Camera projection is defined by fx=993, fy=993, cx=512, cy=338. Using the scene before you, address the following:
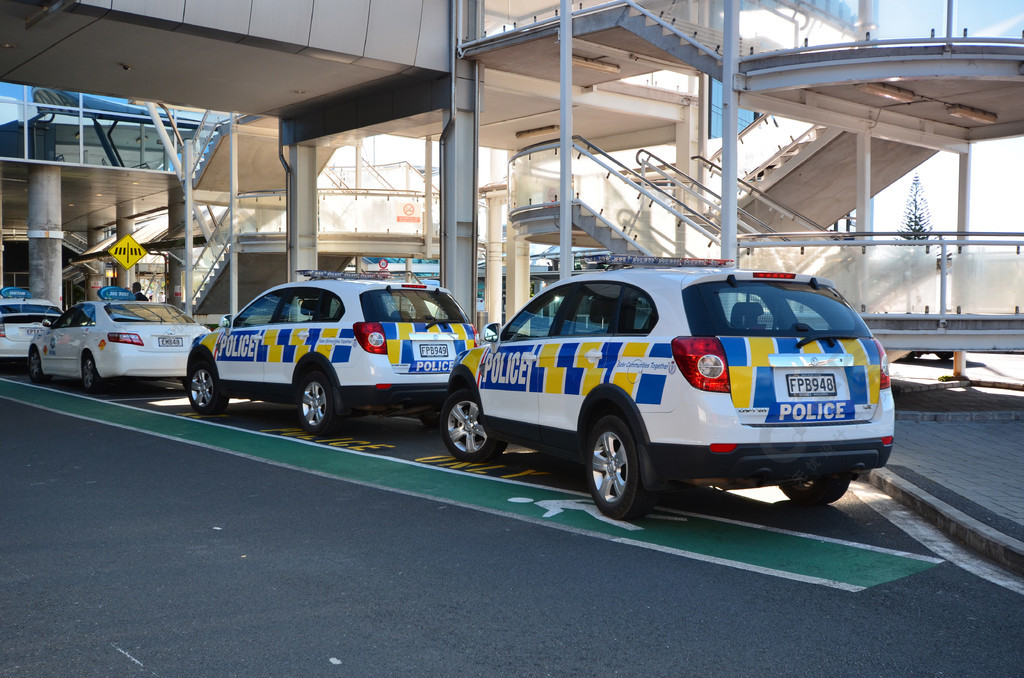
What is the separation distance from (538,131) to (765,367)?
19.5m

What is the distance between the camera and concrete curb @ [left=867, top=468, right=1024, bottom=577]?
221 inches

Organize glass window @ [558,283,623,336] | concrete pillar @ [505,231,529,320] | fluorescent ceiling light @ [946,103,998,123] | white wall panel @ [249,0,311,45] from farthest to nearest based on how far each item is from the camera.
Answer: concrete pillar @ [505,231,529,320] < fluorescent ceiling light @ [946,103,998,123] < white wall panel @ [249,0,311,45] < glass window @ [558,283,623,336]

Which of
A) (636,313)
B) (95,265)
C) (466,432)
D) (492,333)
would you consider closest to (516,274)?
(466,432)

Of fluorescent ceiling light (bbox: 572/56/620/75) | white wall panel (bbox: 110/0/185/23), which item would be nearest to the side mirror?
white wall panel (bbox: 110/0/185/23)

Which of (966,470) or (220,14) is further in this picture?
(220,14)

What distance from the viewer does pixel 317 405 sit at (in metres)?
10.6

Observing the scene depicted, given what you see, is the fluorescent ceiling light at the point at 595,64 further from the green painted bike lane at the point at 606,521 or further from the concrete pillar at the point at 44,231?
the concrete pillar at the point at 44,231

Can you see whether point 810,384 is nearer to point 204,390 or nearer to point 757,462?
point 757,462

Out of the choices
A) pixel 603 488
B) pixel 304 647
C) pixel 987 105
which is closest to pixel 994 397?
pixel 987 105

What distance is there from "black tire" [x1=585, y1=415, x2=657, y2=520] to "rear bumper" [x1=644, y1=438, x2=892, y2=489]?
0.61 ft

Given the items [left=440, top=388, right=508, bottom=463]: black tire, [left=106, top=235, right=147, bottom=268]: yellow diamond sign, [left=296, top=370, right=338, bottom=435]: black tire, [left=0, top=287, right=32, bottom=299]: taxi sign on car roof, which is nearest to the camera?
[left=440, top=388, right=508, bottom=463]: black tire

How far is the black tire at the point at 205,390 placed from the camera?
1219 cm

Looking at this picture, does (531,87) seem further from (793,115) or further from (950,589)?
(950,589)

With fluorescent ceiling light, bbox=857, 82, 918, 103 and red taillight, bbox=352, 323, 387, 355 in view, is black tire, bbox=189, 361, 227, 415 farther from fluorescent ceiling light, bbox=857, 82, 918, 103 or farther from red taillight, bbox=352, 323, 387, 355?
fluorescent ceiling light, bbox=857, 82, 918, 103
